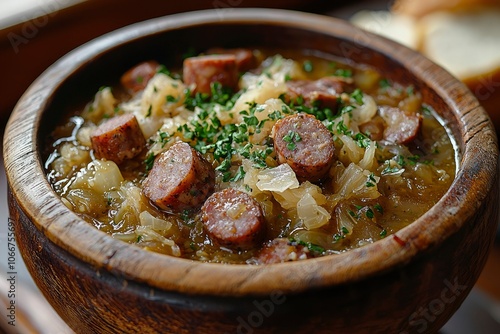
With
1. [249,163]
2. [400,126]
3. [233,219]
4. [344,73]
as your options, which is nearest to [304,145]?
[249,163]

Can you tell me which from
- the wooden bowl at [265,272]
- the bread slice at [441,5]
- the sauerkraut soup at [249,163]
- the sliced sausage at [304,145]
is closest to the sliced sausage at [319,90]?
the sauerkraut soup at [249,163]

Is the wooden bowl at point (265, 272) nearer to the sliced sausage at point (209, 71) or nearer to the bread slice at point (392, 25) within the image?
the sliced sausage at point (209, 71)

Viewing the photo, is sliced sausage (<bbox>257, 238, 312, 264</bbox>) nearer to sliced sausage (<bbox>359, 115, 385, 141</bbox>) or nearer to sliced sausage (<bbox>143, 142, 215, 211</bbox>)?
sliced sausage (<bbox>143, 142, 215, 211</bbox>)

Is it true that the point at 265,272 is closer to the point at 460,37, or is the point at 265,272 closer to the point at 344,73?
the point at 344,73

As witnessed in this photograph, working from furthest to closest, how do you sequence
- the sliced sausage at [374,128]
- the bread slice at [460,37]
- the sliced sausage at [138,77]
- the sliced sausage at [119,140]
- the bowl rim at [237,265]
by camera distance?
the bread slice at [460,37], the sliced sausage at [138,77], the sliced sausage at [374,128], the sliced sausage at [119,140], the bowl rim at [237,265]

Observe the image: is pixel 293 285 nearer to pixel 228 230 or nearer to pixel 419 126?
pixel 228 230

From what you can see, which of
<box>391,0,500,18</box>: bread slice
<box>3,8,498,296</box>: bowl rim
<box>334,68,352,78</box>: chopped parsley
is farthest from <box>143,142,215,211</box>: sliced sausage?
<box>391,0,500,18</box>: bread slice

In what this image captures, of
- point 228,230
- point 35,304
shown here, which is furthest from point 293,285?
point 35,304
